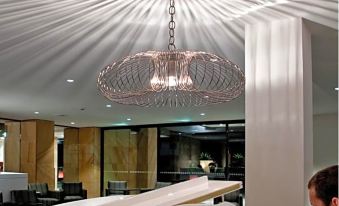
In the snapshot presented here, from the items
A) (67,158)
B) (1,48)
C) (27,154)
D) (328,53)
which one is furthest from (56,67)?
(67,158)

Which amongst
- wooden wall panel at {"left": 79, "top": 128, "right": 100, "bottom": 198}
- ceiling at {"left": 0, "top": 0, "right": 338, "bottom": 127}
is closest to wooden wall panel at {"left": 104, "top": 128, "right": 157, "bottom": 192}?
wooden wall panel at {"left": 79, "top": 128, "right": 100, "bottom": 198}

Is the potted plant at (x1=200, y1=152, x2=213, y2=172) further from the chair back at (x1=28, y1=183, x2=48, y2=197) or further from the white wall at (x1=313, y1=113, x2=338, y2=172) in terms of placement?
the chair back at (x1=28, y1=183, x2=48, y2=197)

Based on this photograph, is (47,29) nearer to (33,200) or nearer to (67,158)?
(33,200)

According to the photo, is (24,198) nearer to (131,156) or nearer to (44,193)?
(44,193)

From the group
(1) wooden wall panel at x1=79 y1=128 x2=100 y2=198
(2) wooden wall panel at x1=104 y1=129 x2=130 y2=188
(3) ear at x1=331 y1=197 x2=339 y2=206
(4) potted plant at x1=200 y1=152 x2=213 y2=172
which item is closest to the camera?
(3) ear at x1=331 y1=197 x2=339 y2=206

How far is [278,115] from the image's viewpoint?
3680 millimetres

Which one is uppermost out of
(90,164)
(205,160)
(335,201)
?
(335,201)

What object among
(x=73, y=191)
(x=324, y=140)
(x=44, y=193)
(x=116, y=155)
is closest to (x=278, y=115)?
(x=324, y=140)

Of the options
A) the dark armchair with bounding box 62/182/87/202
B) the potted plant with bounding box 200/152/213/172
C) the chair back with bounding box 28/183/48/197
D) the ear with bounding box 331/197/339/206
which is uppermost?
the ear with bounding box 331/197/339/206

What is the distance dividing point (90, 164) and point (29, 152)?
2.91 metres

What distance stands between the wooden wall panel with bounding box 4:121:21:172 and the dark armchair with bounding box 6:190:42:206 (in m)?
3.11

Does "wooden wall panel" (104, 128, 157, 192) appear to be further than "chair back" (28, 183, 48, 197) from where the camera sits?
Yes

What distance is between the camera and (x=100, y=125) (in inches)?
602

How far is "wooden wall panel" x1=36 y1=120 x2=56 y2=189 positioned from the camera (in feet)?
43.1
